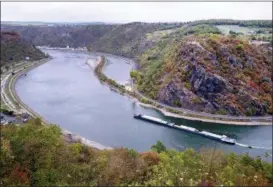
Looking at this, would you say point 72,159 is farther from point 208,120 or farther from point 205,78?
point 205,78

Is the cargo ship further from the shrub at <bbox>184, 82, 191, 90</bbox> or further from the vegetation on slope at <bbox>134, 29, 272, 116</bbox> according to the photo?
the shrub at <bbox>184, 82, 191, 90</bbox>

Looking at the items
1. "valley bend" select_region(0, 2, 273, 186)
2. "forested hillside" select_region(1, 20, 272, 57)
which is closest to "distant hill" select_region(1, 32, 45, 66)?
"valley bend" select_region(0, 2, 273, 186)

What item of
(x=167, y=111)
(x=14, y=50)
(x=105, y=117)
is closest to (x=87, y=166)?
(x=105, y=117)

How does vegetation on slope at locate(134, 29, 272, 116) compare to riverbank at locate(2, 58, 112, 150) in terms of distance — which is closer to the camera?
riverbank at locate(2, 58, 112, 150)

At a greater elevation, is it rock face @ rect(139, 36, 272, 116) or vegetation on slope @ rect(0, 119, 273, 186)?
vegetation on slope @ rect(0, 119, 273, 186)

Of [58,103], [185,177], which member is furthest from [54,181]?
[58,103]

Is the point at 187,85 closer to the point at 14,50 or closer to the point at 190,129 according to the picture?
the point at 190,129
